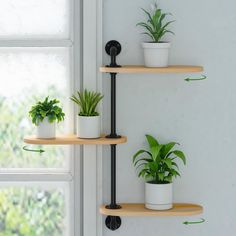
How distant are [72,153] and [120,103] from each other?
24cm

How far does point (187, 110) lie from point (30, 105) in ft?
1.75

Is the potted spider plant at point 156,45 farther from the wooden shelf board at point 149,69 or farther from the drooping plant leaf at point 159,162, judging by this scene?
the drooping plant leaf at point 159,162

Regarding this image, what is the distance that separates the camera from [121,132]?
223 centimetres

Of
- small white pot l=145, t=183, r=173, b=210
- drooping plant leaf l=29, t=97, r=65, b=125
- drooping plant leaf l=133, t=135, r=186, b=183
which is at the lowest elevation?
small white pot l=145, t=183, r=173, b=210

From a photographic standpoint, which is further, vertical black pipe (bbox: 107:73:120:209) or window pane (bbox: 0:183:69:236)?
window pane (bbox: 0:183:69:236)

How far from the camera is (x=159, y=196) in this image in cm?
214

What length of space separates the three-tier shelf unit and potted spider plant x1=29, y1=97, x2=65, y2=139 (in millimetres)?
30

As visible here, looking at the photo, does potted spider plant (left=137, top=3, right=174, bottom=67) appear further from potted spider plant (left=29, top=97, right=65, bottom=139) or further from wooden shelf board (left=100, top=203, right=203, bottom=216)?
wooden shelf board (left=100, top=203, right=203, bottom=216)

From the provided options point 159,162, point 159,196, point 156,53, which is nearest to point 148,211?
point 159,196

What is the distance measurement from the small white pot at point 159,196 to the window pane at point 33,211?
31cm

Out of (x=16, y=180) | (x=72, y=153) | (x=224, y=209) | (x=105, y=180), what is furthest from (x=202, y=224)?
(x=16, y=180)

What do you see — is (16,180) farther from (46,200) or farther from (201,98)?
(201,98)

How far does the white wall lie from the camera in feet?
7.22

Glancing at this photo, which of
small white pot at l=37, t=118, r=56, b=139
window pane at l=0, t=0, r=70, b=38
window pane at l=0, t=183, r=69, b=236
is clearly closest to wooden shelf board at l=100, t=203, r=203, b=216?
window pane at l=0, t=183, r=69, b=236
